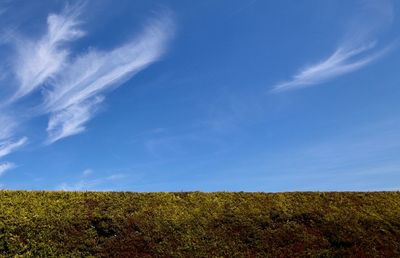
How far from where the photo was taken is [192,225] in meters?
39.1

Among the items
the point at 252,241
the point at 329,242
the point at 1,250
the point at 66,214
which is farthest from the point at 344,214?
the point at 1,250

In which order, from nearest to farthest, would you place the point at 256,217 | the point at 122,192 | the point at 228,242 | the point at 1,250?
the point at 1,250, the point at 228,242, the point at 256,217, the point at 122,192

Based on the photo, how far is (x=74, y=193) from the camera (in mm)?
42938

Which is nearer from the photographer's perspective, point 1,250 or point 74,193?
point 1,250

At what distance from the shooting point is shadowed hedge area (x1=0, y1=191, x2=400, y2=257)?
36.2m

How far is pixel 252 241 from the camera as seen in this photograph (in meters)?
37.9

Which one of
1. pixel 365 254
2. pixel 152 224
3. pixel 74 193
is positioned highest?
pixel 74 193

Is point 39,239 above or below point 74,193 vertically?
below

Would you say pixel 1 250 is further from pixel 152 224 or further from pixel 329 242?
pixel 329 242

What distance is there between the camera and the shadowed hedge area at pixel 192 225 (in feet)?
119

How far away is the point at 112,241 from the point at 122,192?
7.56m

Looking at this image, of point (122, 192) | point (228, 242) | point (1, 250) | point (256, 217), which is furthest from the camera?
point (122, 192)

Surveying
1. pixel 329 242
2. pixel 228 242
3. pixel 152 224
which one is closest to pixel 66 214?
pixel 152 224

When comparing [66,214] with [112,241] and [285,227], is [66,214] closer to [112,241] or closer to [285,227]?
[112,241]
